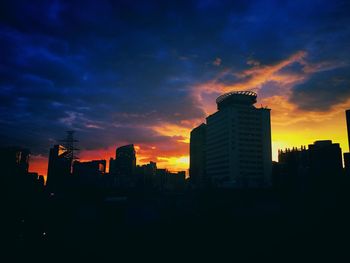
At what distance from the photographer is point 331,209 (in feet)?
428

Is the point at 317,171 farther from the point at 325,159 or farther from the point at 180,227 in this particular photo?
the point at 180,227

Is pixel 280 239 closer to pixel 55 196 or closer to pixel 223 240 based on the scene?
pixel 223 240

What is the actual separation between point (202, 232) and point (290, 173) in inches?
2693

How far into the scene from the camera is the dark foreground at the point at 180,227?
103938mm

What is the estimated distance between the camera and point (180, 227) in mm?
126250

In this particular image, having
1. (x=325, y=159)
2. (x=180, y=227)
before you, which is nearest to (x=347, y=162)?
(x=325, y=159)

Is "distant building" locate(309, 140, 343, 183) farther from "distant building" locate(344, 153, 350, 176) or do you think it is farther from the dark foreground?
the dark foreground

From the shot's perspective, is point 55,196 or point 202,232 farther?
point 55,196

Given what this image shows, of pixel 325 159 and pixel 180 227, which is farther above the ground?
pixel 325 159

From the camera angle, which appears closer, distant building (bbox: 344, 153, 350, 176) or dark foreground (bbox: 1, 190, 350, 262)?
dark foreground (bbox: 1, 190, 350, 262)

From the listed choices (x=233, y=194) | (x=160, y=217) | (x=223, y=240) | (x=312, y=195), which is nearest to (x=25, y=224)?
(x=160, y=217)

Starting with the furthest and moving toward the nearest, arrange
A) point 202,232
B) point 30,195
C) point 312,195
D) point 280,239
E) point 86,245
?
point 30,195
point 312,195
point 202,232
point 280,239
point 86,245

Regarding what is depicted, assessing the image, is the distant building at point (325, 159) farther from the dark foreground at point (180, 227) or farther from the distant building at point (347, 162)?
the dark foreground at point (180, 227)

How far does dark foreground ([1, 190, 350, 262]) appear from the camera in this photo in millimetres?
103938
